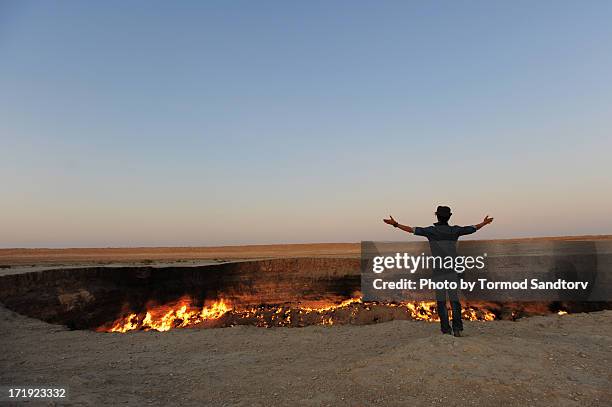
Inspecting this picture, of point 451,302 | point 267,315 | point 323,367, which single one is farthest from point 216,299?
point 451,302

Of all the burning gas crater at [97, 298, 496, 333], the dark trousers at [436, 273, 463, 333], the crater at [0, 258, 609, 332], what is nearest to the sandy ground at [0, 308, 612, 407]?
the dark trousers at [436, 273, 463, 333]

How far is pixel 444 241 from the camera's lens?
6746 millimetres

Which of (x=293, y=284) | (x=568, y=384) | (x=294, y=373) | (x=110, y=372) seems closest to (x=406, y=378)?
(x=294, y=373)

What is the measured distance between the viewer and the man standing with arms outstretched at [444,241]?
6.64 meters

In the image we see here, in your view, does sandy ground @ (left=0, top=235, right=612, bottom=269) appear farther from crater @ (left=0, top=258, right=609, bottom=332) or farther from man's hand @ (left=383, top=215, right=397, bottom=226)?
man's hand @ (left=383, top=215, right=397, bottom=226)

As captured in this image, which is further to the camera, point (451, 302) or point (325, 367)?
point (451, 302)

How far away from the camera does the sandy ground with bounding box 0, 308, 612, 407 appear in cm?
502

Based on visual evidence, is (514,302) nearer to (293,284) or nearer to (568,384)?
(293,284)

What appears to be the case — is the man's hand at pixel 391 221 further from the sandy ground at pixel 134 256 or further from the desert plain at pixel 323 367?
the sandy ground at pixel 134 256

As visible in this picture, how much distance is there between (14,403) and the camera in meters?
4.70

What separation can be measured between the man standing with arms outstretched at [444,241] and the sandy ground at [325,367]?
1.72 feet

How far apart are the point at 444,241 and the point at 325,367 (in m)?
3.08

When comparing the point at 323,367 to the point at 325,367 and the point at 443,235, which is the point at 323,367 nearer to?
the point at 325,367

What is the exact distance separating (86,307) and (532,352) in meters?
14.3
